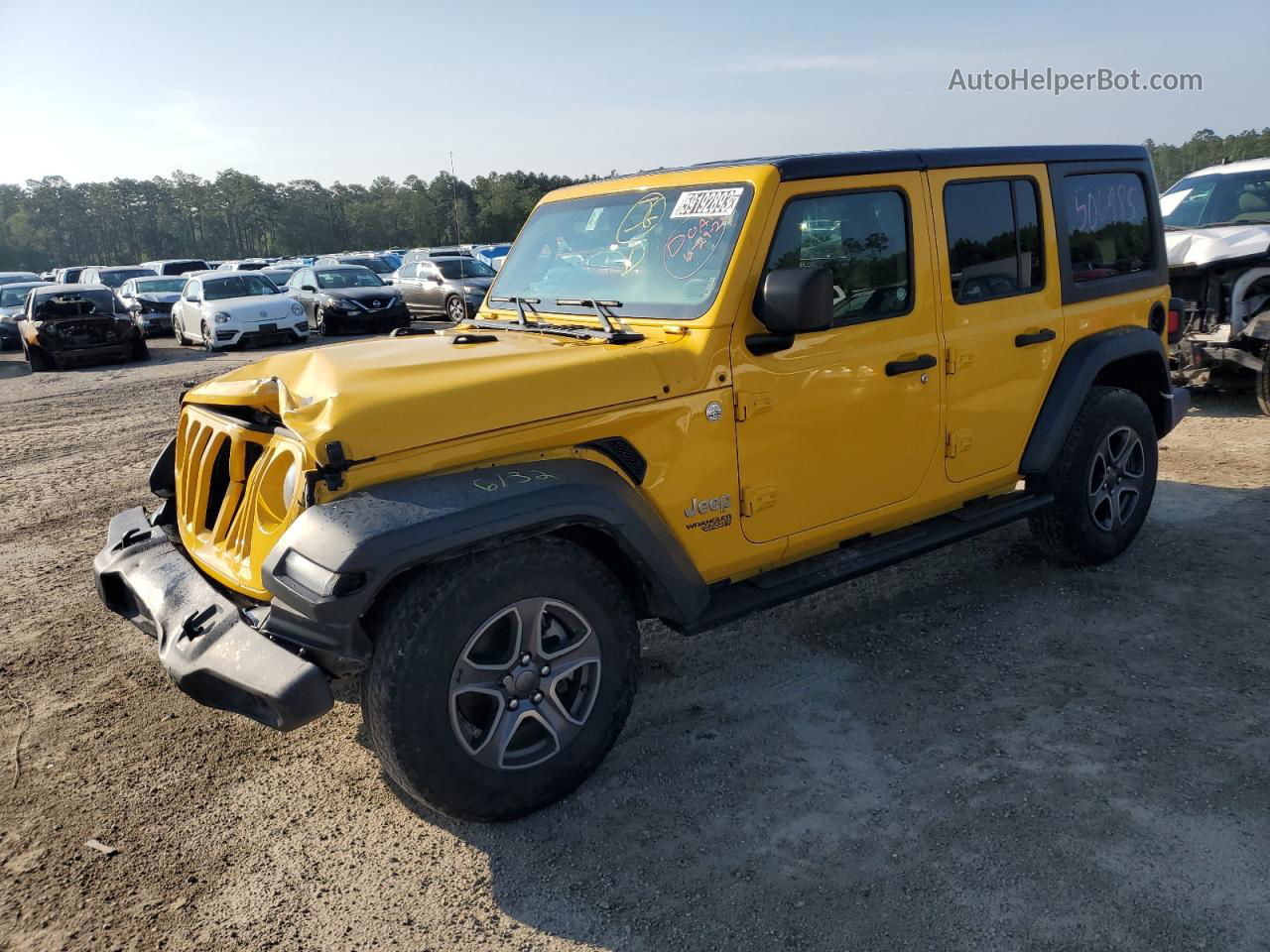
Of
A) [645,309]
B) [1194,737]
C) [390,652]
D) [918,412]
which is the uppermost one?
[645,309]

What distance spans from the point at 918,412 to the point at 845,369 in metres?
0.50

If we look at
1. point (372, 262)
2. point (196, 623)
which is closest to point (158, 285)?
point (372, 262)

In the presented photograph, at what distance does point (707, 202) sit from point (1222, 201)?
25.4 ft

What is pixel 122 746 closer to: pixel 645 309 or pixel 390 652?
pixel 390 652

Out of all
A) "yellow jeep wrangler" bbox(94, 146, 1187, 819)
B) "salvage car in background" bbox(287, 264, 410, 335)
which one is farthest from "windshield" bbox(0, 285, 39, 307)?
"yellow jeep wrangler" bbox(94, 146, 1187, 819)

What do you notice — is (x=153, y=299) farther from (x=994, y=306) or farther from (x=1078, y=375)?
(x=1078, y=375)

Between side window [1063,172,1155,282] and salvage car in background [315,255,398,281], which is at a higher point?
salvage car in background [315,255,398,281]

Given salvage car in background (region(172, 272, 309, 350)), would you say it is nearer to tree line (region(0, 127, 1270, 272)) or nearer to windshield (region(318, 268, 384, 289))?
windshield (region(318, 268, 384, 289))

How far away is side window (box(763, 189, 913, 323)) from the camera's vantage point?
336 cm

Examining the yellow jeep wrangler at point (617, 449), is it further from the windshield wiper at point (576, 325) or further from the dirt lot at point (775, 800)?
the dirt lot at point (775, 800)

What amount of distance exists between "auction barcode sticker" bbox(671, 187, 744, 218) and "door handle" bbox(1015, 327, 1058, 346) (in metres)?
1.65

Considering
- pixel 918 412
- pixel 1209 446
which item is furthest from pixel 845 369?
pixel 1209 446

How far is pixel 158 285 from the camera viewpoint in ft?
72.5

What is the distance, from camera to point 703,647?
4180 mm
